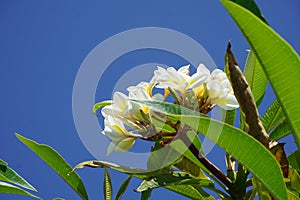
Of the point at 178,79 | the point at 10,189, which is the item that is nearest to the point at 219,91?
the point at 178,79

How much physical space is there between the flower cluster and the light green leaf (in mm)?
165

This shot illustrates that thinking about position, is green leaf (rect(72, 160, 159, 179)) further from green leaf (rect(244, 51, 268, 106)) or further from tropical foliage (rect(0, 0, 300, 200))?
green leaf (rect(244, 51, 268, 106))

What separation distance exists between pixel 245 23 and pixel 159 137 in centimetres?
28

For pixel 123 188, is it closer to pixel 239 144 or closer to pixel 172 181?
pixel 172 181

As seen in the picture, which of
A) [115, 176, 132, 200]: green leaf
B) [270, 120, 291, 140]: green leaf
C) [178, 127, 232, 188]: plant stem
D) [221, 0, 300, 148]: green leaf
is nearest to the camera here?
[221, 0, 300, 148]: green leaf

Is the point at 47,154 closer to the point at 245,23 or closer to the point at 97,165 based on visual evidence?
the point at 97,165

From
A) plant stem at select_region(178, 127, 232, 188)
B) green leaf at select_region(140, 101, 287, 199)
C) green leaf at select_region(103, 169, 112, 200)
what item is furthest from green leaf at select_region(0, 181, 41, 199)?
green leaf at select_region(140, 101, 287, 199)

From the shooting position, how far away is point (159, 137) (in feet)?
2.25

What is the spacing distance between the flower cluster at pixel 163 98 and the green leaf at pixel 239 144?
0.49 ft

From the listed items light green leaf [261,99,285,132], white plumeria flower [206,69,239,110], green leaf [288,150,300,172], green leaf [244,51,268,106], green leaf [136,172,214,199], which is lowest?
green leaf [136,172,214,199]

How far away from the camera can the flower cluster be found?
69 centimetres

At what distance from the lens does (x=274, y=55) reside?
487 mm

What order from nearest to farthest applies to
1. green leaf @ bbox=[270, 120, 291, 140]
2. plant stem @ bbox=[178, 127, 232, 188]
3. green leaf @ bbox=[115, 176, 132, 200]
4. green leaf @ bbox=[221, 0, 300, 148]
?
green leaf @ bbox=[221, 0, 300, 148] → plant stem @ bbox=[178, 127, 232, 188] → green leaf @ bbox=[270, 120, 291, 140] → green leaf @ bbox=[115, 176, 132, 200]

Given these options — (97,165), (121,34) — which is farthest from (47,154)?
(121,34)
